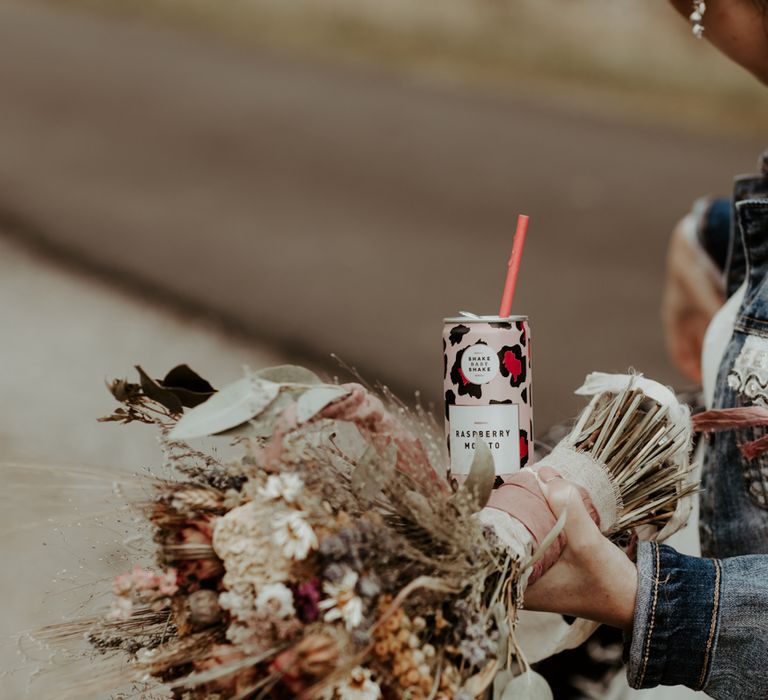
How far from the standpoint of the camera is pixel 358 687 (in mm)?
630

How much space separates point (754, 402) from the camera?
98cm

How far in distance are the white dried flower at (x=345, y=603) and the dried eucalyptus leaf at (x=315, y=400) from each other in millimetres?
139

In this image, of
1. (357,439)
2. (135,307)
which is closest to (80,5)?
(135,307)

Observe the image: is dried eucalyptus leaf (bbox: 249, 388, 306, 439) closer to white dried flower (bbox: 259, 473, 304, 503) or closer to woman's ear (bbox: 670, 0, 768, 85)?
white dried flower (bbox: 259, 473, 304, 503)

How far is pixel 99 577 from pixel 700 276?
1.14m

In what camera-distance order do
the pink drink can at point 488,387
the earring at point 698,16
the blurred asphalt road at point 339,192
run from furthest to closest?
the blurred asphalt road at point 339,192 → the earring at point 698,16 → the pink drink can at point 488,387

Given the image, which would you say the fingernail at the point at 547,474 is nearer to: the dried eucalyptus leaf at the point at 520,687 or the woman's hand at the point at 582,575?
the woman's hand at the point at 582,575

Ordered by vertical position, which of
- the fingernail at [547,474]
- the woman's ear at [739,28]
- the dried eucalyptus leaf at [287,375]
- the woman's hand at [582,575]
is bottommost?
the woman's hand at [582,575]

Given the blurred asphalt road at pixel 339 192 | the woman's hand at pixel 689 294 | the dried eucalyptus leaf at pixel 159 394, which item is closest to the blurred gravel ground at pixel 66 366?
the blurred asphalt road at pixel 339 192

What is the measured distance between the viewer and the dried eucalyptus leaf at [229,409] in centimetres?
72

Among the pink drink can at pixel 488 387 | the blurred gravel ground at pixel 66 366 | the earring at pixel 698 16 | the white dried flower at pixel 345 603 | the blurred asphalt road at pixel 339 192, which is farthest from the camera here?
the blurred asphalt road at pixel 339 192

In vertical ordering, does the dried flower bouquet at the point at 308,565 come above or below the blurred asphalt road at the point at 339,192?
below

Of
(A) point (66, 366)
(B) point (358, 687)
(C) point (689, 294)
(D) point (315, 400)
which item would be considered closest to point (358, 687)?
(B) point (358, 687)

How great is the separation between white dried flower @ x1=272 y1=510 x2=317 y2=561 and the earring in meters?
0.76
